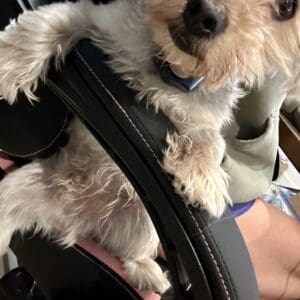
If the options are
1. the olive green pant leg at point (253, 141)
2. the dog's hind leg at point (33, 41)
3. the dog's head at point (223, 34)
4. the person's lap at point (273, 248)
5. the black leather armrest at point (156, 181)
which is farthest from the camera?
the person's lap at point (273, 248)

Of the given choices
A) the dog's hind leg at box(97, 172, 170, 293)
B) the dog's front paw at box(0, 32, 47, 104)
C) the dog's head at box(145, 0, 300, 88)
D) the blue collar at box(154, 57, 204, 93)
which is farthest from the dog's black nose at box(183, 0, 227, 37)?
the dog's hind leg at box(97, 172, 170, 293)

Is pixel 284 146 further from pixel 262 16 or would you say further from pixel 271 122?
pixel 262 16

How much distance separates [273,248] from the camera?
1.51 meters

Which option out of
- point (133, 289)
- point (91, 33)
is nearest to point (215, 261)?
point (133, 289)

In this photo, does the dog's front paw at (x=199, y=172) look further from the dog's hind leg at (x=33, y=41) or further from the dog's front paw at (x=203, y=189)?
the dog's hind leg at (x=33, y=41)

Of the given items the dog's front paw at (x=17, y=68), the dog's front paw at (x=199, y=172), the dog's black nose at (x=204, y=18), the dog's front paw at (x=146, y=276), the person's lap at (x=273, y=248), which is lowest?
the person's lap at (x=273, y=248)

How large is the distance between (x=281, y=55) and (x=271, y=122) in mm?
177

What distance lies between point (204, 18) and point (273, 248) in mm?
776

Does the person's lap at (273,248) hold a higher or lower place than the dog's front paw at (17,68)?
lower

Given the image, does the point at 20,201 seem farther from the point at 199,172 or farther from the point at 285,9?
the point at 285,9

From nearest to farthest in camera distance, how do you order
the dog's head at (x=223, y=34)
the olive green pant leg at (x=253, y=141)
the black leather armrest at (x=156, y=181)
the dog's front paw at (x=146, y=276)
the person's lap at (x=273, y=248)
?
1. the black leather armrest at (x=156, y=181)
2. the dog's head at (x=223, y=34)
3. the dog's front paw at (x=146, y=276)
4. the olive green pant leg at (x=253, y=141)
5. the person's lap at (x=273, y=248)

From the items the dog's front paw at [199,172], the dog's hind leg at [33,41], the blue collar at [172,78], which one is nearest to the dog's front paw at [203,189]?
the dog's front paw at [199,172]

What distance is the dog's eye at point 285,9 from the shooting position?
1.09m

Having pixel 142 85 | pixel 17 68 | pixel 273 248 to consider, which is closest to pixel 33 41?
Answer: pixel 17 68
